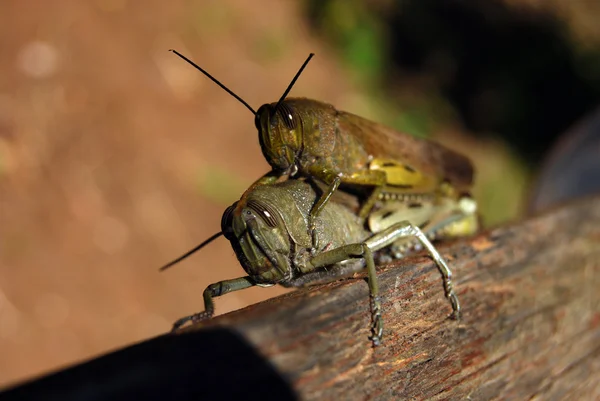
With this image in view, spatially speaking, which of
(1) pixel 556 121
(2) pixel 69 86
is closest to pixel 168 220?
(2) pixel 69 86

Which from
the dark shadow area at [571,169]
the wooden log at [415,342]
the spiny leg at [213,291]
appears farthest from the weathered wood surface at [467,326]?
the dark shadow area at [571,169]

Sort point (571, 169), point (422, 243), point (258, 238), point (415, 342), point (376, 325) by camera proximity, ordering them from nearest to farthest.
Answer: point (376, 325) → point (415, 342) → point (258, 238) → point (422, 243) → point (571, 169)

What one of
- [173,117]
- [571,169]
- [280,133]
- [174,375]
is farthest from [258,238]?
[173,117]

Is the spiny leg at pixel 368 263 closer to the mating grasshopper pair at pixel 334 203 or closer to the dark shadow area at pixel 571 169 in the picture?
the mating grasshopper pair at pixel 334 203

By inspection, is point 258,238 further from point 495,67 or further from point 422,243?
point 495,67

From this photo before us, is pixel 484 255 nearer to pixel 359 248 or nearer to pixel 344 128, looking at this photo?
pixel 359 248

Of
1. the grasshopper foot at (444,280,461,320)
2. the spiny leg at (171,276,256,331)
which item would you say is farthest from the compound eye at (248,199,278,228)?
the grasshopper foot at (444,280,461,320)
